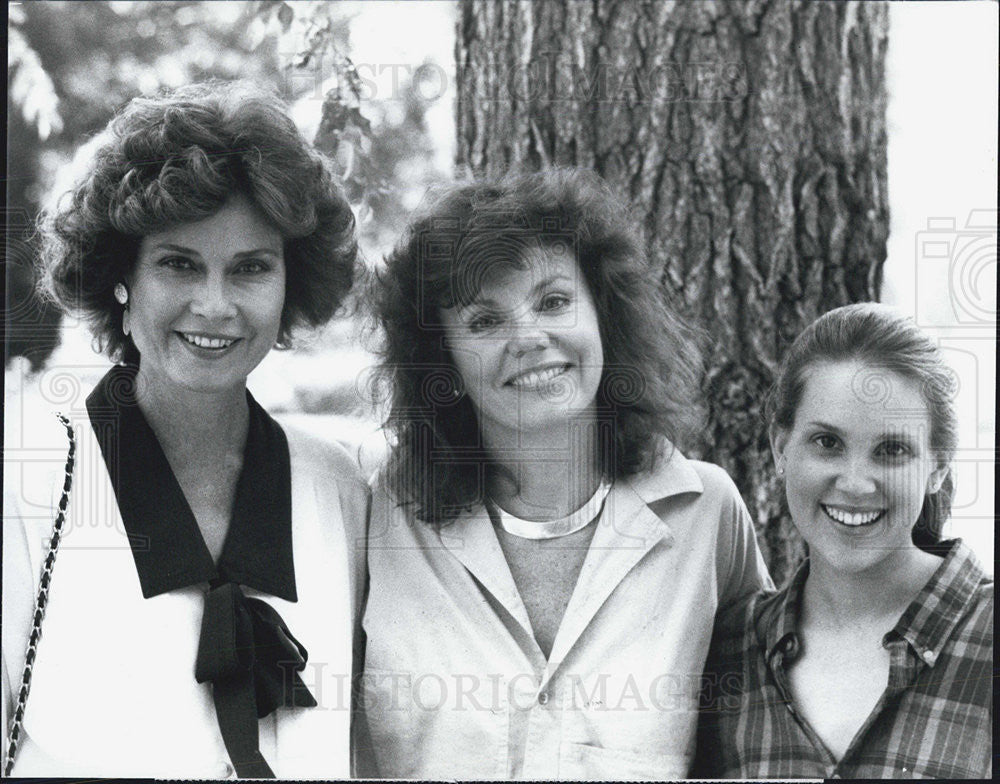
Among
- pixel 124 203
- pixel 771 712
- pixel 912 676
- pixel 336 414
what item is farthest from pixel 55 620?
pixel 912 676

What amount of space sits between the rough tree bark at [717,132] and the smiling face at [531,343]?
0.36 m

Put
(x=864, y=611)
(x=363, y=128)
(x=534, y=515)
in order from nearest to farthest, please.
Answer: (x=864, y=611), (x=534, y=515), (x=363, y=128)

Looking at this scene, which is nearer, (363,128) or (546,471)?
(546,471)

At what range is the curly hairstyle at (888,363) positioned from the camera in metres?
3.22

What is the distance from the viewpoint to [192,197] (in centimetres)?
308

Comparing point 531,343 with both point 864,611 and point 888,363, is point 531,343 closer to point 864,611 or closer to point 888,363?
point 888,363

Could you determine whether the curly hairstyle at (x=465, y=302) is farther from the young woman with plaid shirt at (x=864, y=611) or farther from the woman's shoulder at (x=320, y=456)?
the young woman with plaid shirt at (x=864, y=611)

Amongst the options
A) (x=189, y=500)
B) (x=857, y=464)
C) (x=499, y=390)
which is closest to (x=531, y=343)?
(x=499, y=390)

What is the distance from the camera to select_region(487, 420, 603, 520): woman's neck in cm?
328

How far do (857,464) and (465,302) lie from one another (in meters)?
1.13

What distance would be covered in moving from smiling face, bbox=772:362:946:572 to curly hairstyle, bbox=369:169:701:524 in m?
0.37

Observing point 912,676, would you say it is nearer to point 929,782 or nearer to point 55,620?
point 929,782

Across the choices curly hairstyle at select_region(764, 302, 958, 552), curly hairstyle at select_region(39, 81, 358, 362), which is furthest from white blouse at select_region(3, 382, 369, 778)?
curly hairstyle at select_region(764, 302, 958, 552)

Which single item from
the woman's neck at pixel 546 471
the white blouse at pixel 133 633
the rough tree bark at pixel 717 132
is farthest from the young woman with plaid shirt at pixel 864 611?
the white blouse at pixel 133 633
